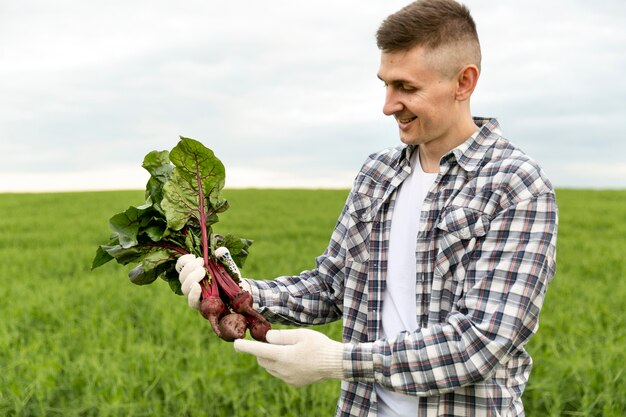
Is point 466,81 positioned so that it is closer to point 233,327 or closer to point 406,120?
point 406,120

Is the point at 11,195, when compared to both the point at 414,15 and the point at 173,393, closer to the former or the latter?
the point at 173,393

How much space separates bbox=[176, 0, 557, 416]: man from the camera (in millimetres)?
2172

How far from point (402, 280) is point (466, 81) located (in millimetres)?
748

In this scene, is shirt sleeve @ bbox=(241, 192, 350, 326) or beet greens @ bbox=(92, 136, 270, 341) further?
shirt sleeve @ bbox=(241, 192, 350, 326)

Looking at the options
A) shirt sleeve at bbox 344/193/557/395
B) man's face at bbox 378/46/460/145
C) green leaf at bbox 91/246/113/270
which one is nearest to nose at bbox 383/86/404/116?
man's face at bbox 378/46/460/145

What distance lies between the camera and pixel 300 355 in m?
2.27

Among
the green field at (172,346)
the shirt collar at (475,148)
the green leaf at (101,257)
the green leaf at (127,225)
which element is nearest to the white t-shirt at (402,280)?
the shirt collar at (475,148)

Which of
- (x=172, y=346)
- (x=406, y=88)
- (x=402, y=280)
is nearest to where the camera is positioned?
(x=406, y=88)

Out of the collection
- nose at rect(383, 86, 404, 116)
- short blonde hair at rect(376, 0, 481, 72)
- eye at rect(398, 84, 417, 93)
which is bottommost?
nose at rect(383, 86, 404, 116)

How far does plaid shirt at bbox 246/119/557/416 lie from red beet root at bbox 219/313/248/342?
0.40m

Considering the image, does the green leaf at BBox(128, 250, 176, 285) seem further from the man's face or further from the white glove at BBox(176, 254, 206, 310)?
the man's face

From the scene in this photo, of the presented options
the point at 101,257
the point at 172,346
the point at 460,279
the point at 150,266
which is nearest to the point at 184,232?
the point at 150,266

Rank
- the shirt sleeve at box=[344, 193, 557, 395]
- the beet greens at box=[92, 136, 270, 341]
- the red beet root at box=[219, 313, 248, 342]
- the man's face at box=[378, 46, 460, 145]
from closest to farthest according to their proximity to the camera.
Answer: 1. the shirt sleeve at box=[344, 193, 557, 395]
2. the man's face at box=[378, 46, 460, 145]
3. the red beet root at box=[219, 313, 248, 342]
4. the beet greens at box=[92, 136, 270, 341]

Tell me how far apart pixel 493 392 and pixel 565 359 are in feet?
12.0
